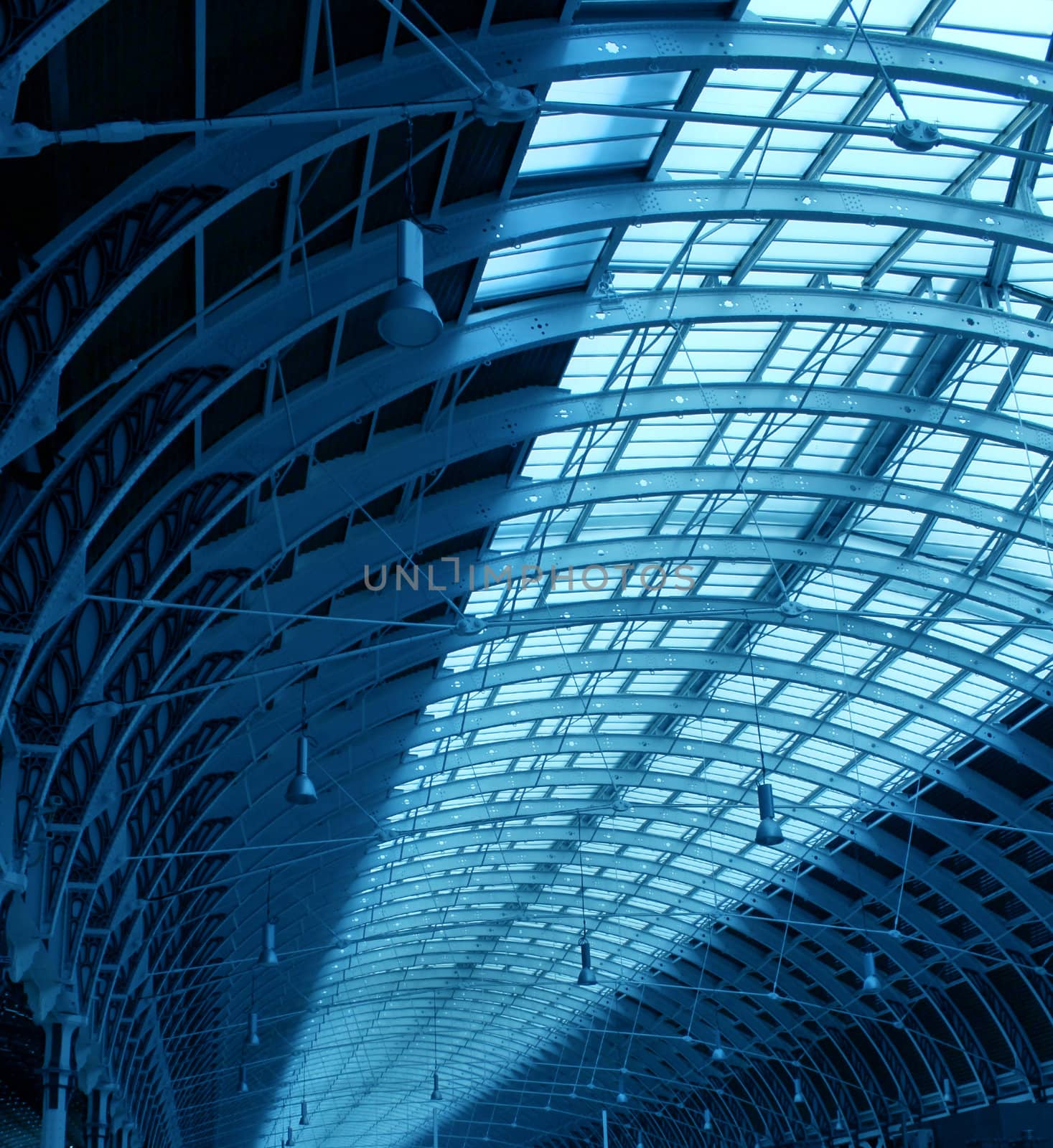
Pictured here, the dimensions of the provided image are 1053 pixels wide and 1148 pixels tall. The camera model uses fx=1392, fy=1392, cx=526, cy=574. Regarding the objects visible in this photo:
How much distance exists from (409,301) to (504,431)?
14.0 m

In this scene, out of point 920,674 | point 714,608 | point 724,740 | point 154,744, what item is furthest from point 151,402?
point 724,740

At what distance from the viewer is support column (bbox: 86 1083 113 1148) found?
131ft

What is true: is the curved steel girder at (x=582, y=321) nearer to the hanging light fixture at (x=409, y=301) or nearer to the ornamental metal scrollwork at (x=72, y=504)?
the ornamental metal scrollwork at (x=72, y=504)

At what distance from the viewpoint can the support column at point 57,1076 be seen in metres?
27.8

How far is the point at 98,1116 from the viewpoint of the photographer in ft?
132

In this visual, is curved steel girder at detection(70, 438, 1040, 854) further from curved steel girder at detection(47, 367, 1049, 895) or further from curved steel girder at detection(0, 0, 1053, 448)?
curved steel girder at detection(0, 0, 1053, 448)

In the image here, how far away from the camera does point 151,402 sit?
1694cm

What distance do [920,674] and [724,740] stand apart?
26.4 feet

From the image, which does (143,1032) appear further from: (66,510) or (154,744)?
(66,510)

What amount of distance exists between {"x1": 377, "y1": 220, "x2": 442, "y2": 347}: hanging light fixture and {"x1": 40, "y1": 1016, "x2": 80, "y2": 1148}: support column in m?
22.4

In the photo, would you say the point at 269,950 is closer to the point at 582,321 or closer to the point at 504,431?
the point at 504,431

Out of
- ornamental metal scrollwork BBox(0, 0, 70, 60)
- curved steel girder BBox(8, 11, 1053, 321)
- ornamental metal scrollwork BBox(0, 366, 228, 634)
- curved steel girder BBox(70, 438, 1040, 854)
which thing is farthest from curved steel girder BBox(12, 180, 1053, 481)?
curved steel girder BBox(70, 438, 1040, 854)

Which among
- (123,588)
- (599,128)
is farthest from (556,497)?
(123,588)

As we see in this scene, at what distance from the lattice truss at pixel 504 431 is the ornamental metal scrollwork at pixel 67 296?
0.04 metres
